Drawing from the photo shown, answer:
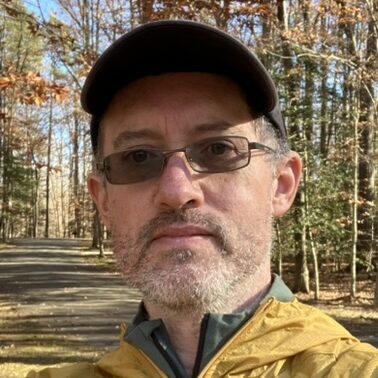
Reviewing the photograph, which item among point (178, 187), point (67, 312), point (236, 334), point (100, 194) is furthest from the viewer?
point (67, 312)

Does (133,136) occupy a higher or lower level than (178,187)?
higher

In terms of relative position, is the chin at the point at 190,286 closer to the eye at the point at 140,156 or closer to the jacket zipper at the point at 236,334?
the jacket zipper at the point at 236,334

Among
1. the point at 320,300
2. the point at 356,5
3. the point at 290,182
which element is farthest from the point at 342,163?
the point at 290,182

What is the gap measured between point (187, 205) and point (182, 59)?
1.44 feet

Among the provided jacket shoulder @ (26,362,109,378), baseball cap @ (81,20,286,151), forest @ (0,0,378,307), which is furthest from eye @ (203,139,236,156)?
forest @ (0,0,378,307)

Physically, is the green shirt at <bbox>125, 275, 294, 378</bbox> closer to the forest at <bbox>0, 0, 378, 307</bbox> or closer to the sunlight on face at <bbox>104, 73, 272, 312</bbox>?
the sunlight on face at <bbox>104, 73, 272, 312</bbox>

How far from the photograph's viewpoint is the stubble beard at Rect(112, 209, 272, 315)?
166cm

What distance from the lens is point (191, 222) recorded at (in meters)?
1.68

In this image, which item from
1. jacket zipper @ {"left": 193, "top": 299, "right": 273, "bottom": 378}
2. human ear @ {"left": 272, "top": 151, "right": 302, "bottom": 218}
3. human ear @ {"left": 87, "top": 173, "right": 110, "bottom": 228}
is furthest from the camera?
human ear @ {"left": 87, "top": 173, "right": 110, "bottom": 228}

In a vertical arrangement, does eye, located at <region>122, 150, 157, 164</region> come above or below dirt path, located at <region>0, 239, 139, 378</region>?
above

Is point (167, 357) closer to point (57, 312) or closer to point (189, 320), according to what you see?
point (189, 320)

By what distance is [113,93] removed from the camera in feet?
6.30

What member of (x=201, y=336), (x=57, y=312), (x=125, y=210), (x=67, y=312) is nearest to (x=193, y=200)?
(x=125, y=210)

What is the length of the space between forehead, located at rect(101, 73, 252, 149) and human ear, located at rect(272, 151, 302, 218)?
0.24m
